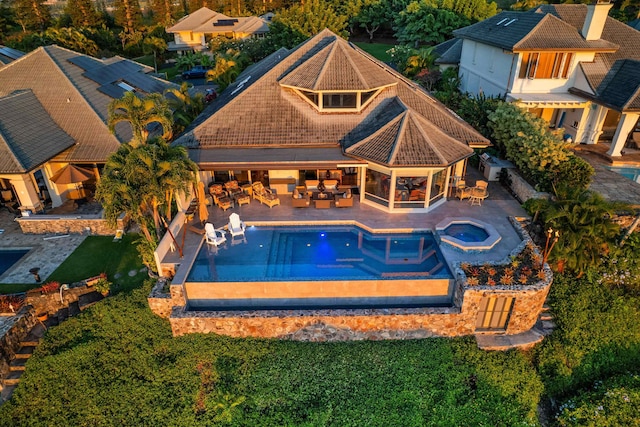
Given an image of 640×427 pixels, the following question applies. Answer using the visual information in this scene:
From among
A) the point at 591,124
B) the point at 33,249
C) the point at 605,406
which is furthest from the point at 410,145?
the point at 33,249

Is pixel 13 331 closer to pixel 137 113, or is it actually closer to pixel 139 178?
pixel 139 178

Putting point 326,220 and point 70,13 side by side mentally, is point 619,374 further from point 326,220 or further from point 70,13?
point 70,13

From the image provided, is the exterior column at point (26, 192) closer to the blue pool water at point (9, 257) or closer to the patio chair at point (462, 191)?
the blue pool water at point (9, 257)

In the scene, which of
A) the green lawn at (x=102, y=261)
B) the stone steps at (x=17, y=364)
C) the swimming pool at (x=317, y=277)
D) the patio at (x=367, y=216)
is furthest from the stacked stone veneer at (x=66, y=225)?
the stone steps at (x=17, y=364)

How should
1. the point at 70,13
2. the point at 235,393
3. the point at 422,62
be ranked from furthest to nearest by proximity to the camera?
the point at 70,13
the point at 422,62
the point at 235,393

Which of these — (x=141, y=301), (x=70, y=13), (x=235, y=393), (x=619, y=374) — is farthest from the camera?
(x=70, y=13)

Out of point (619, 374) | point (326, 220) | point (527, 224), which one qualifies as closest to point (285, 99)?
point (326, 220)
